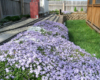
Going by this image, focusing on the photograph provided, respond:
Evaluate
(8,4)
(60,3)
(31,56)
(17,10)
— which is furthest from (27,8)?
(31,56)

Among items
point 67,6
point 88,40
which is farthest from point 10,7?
point 67,6

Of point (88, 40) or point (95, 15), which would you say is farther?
point (95, 15)

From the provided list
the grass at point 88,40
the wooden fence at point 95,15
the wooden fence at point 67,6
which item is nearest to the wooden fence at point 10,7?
the grass at point 88,40

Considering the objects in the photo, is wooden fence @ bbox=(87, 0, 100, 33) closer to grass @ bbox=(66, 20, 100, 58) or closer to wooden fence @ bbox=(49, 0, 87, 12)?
grass @ bbox=(66, 20, 100, 58)

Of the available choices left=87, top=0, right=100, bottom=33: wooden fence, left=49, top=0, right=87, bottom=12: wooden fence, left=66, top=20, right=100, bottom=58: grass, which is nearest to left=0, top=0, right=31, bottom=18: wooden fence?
left=66, top=20, right=100, bottom=58: grass

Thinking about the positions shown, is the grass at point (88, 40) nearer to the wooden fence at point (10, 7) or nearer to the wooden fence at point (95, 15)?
the wooden fence at point (95, 15)

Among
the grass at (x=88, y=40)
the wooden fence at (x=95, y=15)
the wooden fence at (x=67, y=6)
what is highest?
the wooden fence at (x=67, y=6)

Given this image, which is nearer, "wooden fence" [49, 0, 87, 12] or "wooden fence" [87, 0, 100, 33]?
"wooden fence" [87, 0, 100, 33]

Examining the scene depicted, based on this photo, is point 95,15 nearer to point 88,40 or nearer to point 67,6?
point 88,40

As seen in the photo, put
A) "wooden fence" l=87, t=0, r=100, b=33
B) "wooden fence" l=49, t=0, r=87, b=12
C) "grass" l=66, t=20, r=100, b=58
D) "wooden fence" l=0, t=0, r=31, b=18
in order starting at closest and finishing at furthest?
"grass" l=66, t=20, r=100, b=58 < "wooden fence" l=87, t=0, r=100, b=33 < "wooden fence" l=0, t=0, r=31, b=18 < "wooden fence" l=49, t=0, r=87, b=12

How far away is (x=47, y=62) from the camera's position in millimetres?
1858

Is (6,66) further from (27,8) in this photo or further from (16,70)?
(27,8)

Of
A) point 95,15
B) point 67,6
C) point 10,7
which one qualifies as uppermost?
point 67,6

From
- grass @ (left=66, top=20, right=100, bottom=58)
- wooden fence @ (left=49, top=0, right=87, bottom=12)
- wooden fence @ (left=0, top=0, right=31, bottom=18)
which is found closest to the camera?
grass @ (left=66, top=20, right=100, bottom=58)
